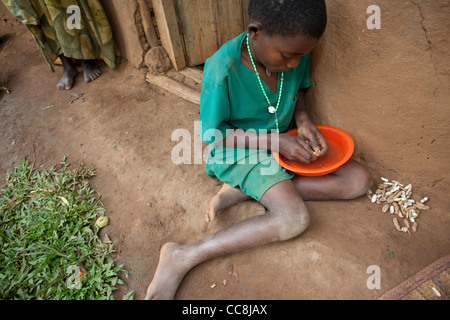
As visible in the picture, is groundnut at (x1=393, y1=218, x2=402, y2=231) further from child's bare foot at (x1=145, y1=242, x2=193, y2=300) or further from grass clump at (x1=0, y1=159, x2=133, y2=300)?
grass clump at (x1=0, y1=159, x2=133, y2=300)

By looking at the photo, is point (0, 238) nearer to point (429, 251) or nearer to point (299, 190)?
point (299, 190)

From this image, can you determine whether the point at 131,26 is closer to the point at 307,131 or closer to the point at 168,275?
the point at 307,131

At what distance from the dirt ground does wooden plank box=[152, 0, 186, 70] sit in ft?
1.14

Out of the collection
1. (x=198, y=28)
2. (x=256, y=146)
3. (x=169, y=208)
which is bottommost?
(x=169, y=208)

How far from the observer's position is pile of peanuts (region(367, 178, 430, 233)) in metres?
1.62

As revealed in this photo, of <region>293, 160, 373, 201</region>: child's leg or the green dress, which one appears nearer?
the green dress

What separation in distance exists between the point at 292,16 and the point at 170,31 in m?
1.62

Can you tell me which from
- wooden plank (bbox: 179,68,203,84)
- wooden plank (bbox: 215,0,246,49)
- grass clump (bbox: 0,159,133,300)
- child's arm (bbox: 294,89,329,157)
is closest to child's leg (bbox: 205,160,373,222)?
child's arm (bbox: 294,89,329,157)

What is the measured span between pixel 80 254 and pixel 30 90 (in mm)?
2067

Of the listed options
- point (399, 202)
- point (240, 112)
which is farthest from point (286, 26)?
point (399, 202)

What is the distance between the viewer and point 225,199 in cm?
174

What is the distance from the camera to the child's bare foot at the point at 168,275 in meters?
1.51
